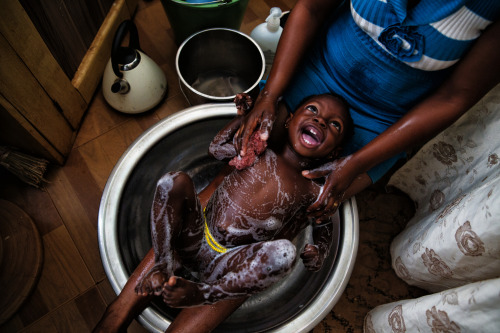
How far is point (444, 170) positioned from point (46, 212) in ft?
4.77

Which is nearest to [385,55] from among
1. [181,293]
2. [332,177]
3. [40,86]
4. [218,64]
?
[332,177]

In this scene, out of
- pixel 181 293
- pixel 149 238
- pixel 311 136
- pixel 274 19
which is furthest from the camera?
pixel 274 19

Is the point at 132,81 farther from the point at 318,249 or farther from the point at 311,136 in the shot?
the point at 318,249

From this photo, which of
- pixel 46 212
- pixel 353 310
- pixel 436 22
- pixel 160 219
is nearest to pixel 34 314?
pixel 46 212

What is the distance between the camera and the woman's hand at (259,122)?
0.84 meters

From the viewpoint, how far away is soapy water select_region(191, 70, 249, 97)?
1.43 m

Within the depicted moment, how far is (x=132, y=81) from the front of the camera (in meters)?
1.24

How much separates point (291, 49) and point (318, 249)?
559 millimetres

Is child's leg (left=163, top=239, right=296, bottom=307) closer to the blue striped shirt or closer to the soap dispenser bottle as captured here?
the blue striped shirt

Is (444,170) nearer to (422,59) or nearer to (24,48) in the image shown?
(422,59)

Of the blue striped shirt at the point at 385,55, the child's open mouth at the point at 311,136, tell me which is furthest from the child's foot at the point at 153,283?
the blue striped shirt at the point at 385,55

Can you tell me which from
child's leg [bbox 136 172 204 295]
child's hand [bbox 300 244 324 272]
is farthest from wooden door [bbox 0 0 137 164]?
child's hand [bbox 300 244 324 272]

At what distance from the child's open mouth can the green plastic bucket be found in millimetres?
671

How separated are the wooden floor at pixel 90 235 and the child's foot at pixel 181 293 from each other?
527 millimetres
